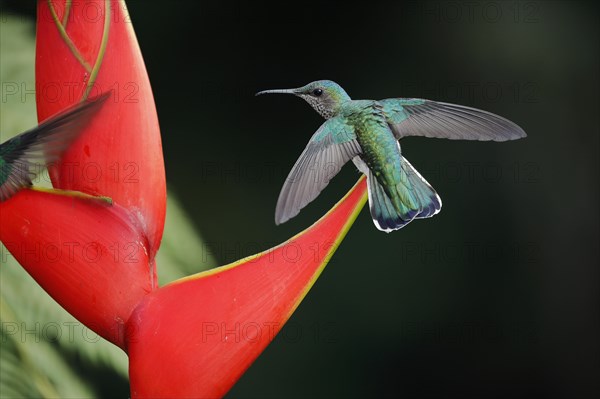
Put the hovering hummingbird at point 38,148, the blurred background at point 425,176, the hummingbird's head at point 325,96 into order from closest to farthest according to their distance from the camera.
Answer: the hovering hummingbird at point 38,148 < the hummingbird's head at point 325,96 < the blurred background at point 425,176

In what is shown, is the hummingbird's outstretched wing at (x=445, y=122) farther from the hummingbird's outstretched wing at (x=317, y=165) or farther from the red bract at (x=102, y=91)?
the red bract at (x=102, y=91)

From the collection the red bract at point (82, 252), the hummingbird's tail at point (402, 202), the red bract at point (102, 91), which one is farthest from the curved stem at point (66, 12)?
the hummingbird's tail at point (402, 202)

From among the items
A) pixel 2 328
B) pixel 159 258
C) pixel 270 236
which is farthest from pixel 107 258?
pixel 270 236

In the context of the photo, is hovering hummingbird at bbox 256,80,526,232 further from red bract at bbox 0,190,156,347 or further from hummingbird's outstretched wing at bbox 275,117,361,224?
red bract at bbox 0,190,156,347

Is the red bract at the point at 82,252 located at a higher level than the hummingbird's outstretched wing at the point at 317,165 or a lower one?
lower

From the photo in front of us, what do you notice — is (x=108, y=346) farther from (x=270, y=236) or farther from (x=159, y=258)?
(x=270, y=236)
